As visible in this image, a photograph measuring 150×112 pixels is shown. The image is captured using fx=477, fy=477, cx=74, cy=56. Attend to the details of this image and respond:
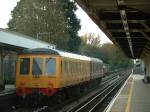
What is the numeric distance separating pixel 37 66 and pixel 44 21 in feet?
139

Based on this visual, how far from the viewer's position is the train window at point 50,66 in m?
21.8

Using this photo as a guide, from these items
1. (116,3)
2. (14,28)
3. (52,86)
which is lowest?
(52,86)

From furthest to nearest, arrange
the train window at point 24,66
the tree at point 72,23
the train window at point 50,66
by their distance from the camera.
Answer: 1. the tree at point 72,23
2. the train window at point 24,66
3. the train window at point 50,66

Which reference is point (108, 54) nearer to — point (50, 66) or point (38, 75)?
point (50, 66)

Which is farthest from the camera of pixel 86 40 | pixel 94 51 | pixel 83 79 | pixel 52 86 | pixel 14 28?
pixel 86 40

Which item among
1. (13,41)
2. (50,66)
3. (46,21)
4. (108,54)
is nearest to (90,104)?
(50,66)

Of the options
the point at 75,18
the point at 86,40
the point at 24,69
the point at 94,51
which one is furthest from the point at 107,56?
the point at 24,69

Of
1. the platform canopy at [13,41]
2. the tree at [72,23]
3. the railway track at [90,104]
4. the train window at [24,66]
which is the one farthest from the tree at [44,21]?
the train window at [24,66]

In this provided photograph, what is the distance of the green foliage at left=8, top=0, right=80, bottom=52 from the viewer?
62.0 metres

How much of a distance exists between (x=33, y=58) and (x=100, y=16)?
438 centimetres

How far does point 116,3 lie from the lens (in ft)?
51.9

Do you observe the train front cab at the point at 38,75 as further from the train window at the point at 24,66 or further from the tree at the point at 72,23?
the tree at the point at 72,23

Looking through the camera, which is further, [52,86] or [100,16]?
[52,86]

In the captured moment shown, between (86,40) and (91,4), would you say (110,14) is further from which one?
(86,40)
